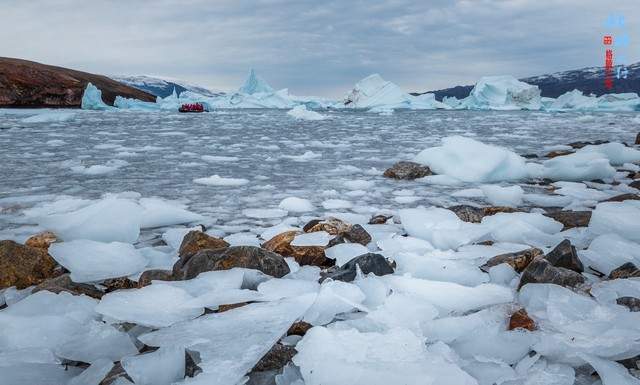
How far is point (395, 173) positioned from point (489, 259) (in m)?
3.42

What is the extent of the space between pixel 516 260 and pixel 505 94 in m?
45.0

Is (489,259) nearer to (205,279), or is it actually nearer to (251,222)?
(205,279)

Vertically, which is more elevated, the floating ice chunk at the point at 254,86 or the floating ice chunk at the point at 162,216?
the floating ice chunk at the point at 254,86

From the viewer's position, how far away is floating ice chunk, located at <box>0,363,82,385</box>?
4.69 ft

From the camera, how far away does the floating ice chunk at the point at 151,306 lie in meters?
1.79

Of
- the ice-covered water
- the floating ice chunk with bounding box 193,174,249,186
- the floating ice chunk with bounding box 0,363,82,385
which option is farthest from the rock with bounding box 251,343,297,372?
the floating ice chunk with bounding box 193,174,249,186

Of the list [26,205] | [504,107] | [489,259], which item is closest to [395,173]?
[489,259]

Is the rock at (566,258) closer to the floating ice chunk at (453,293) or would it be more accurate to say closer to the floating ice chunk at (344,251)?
the floating ice chunk at (453,293)

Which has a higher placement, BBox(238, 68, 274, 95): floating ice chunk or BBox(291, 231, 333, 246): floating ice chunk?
BBox(238, 68, 274, 95): floating ice chunk

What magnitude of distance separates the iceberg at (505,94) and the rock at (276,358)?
4558cm

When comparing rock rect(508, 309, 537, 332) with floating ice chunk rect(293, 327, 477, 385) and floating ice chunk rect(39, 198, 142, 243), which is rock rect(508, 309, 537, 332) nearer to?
floating ice chunk rect(293, 327, 477, 385)

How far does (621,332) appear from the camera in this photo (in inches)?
63.6

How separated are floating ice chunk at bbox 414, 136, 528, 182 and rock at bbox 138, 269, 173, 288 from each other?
4.18 metres

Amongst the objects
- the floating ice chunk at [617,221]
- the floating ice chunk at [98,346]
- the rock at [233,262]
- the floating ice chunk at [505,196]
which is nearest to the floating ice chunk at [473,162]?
the floating ice chunk at [505,196]
